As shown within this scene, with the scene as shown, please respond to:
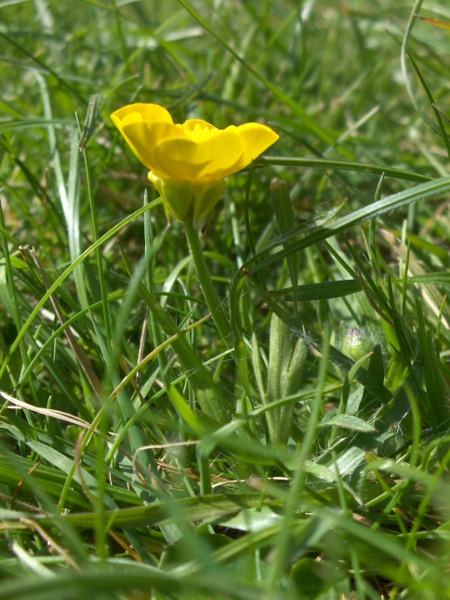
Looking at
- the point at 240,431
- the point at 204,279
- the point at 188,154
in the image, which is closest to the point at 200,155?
the point at 188,154

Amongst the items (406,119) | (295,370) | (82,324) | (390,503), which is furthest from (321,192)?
(390,503)

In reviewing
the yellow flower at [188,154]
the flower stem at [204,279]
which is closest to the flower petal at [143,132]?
the yellow flower at [188,154]

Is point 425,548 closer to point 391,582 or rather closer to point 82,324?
point 391,582

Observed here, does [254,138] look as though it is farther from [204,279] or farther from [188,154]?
A: [204,279]

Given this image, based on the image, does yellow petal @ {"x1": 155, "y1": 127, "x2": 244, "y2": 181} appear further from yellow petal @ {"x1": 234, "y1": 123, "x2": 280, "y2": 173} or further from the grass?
the grass

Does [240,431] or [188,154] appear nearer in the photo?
[188,154]

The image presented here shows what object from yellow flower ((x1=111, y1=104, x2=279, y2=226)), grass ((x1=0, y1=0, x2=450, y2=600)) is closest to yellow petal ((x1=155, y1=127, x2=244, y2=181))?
yellow flower ((x1=111, y1=104, x2=279, y2=226))

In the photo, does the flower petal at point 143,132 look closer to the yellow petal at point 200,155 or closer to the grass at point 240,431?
the yellow petal at point 200,155
